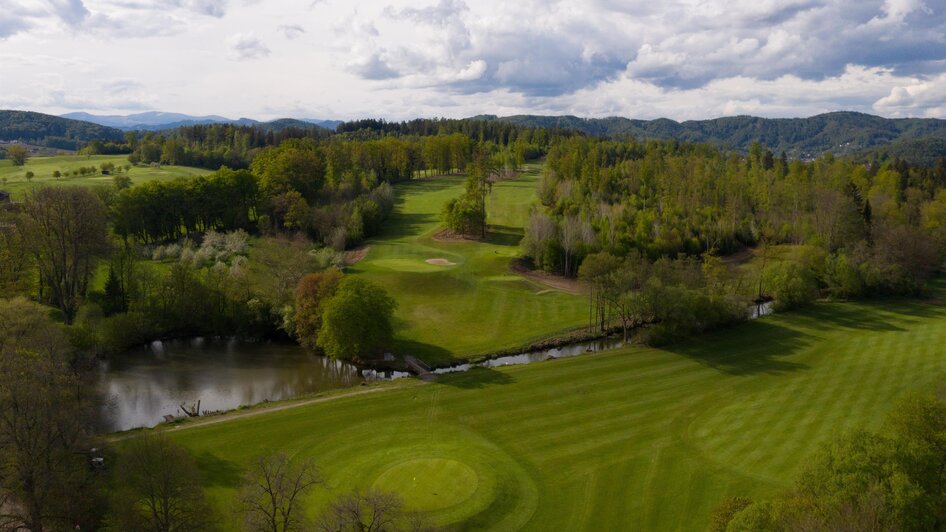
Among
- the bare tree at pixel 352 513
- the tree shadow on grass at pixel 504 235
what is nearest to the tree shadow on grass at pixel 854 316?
the tree shadow on grass at pixel 504 235

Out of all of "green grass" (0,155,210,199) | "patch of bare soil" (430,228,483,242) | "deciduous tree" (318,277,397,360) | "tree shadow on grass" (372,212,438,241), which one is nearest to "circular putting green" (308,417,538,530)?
"deciduous tree" (318,277,397,360)

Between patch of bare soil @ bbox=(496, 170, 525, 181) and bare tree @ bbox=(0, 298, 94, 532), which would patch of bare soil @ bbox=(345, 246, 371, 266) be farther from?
patch of bare soil @ bbox=(496, 170, 525, 181)

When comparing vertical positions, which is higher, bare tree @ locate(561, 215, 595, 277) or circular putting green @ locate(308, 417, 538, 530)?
bare tree @ locate(561, 215, 595, 277)

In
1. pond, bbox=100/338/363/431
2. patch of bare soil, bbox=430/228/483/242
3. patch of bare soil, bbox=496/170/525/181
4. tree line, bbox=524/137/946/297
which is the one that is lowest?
pond, bbox=100/338/363/431

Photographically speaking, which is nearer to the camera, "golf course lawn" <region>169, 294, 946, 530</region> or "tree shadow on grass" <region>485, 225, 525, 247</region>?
"golf course lawn" <region>169, 294, 946, 530</region>

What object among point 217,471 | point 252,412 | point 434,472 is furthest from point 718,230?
point 217,471

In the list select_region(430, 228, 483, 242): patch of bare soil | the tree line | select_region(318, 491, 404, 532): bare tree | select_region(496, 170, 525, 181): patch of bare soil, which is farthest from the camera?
select_region(496, 170, 525, 181): patch of bare soil

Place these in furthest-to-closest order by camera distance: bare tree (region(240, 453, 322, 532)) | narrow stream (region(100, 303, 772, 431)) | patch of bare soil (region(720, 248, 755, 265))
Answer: patch of bare soil (region(720, 248, 755, 265)) → narrow stream (region(100, 303, 772, 431)) → bare tree (region(240, 453, 322, 532))
